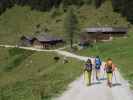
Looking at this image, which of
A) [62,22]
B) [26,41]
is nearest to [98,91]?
[26,41]

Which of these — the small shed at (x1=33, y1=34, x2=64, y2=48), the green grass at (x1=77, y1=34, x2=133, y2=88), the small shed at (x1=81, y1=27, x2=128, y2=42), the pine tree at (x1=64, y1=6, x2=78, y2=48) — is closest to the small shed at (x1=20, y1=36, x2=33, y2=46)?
the small shed at (x1=33, y1=34, x2=64, y2=48)

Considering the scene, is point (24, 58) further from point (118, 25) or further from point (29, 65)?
point (118, 25)

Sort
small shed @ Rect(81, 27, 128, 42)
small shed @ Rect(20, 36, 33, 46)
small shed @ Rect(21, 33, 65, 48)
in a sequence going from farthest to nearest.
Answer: small shed @ Rect(20, 36, 33, 46) → small shed @ Rect(81, 27, 128, 42) → small shed @ Rect(21, 33, 65, 48)

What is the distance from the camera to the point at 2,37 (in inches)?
7416

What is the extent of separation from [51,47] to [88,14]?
5396 cm

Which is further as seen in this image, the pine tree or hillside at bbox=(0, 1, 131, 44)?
hillside at bbox=(0, 1, 131, 44)

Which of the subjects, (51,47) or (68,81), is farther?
(51,47)

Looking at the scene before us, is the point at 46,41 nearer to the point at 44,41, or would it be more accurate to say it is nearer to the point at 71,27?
the point at 44,41

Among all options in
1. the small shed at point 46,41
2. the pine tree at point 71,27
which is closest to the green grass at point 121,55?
the pine tree at point 71,27

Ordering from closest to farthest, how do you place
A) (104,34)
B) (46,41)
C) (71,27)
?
(71,27) < (46,41) < (104,34)

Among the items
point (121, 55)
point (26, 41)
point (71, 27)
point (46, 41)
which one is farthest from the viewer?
point (26, 41)

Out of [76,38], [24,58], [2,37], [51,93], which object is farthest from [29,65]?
[2,37]

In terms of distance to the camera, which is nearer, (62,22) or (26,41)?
(26,41)

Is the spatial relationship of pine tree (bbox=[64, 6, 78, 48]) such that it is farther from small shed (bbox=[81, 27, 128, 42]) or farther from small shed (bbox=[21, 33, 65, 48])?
small shed (bbox=[81, 27, 128, 42])
